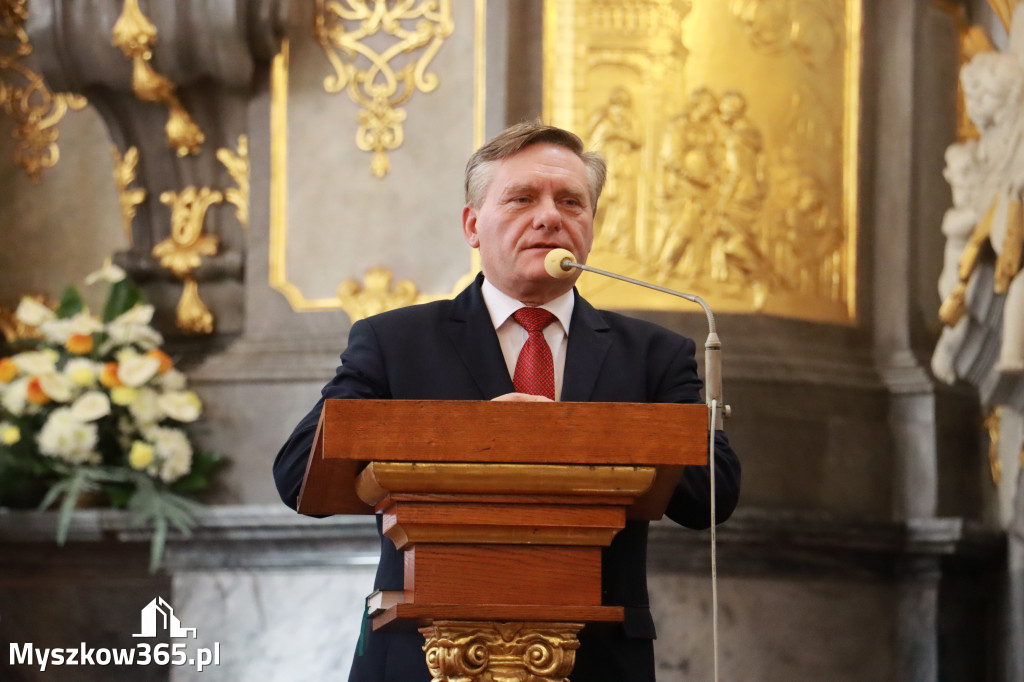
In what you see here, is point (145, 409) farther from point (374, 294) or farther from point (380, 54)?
point (380, 54)

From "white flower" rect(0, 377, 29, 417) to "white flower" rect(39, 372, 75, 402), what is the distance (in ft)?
0.22

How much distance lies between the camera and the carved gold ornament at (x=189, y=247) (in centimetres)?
564

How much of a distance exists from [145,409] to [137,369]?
0.15 meters

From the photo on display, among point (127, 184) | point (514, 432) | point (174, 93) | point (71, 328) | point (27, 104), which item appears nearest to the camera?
point (514, 432)

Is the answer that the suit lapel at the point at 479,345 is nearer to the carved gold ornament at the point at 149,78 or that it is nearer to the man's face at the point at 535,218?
→ the man's face at the point at 535,218

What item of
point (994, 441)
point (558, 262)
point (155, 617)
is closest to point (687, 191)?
point (994, 441)

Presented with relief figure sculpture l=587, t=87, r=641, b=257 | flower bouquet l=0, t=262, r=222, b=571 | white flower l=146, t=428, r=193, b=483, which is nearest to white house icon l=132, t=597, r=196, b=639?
flower bouquet l=0, t=262, r=222, b=571

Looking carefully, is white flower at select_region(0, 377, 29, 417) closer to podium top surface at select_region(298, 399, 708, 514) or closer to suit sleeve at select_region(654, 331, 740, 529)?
suit sleeve at select_region(654, 331, 740, 529)

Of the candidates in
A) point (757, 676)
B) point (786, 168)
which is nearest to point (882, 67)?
point (786, 168)

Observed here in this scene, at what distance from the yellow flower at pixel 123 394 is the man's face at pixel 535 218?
2689 mm

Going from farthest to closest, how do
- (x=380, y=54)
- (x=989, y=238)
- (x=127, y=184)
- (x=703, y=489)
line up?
(x=127, y=184)
(x=380, y=54)
(x=989, y=238)
(x=703, y=489)

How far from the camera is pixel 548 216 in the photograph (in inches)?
110

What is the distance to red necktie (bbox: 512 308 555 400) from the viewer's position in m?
2.70

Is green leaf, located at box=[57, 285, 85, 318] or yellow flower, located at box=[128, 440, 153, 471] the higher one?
green leaf, located at box=[57, 285, 85, 318]
